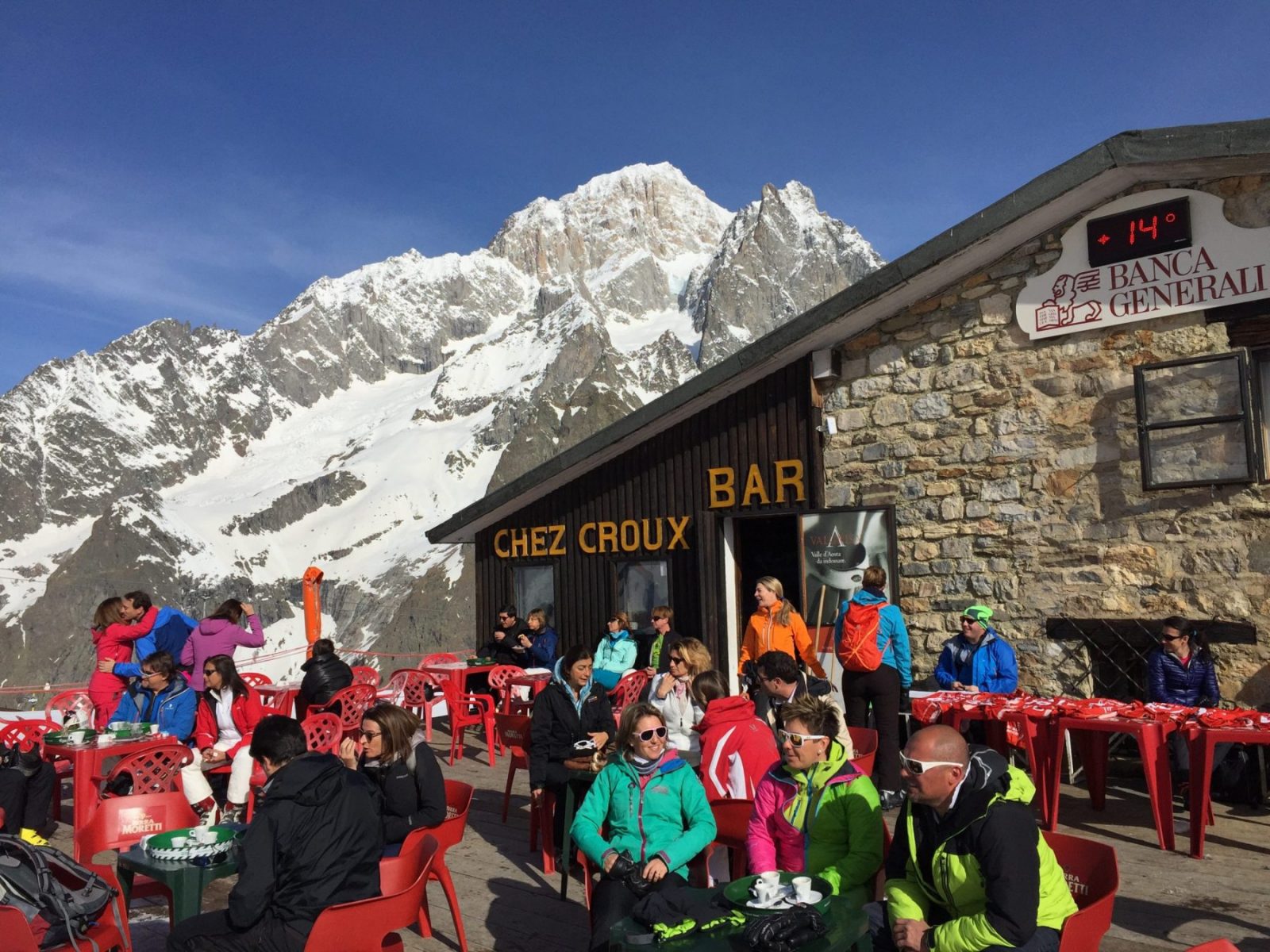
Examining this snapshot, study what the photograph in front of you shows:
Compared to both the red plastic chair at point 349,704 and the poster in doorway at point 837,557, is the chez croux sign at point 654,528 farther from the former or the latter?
the red plastic chair at point 349,704

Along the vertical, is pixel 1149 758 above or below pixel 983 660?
below

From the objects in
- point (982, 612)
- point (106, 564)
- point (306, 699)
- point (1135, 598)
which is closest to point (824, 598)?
point (982, 612)

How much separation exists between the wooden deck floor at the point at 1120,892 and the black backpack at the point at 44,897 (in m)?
1.41

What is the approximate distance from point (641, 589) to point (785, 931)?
7.78 meters

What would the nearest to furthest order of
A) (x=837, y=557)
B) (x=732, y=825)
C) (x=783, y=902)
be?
1. (x=783, y=902)
2. (x=732, y=825)
3. (x=837, y=557)

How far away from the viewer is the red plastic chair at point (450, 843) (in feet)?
13.5

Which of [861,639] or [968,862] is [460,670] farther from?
[968,862]

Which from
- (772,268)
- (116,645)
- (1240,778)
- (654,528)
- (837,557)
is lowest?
(1240,778)

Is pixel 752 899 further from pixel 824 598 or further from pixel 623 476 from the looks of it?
pixel 623 476

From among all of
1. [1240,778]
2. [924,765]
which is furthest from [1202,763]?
[924,765]

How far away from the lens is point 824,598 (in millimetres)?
8945

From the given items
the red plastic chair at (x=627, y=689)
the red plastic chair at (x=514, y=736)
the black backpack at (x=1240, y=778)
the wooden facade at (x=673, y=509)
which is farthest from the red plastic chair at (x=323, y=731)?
the black backpack at (x=1240, y=778)

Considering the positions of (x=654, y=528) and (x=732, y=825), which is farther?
(x=654, y=528)

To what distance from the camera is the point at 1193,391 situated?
23.1 feet
